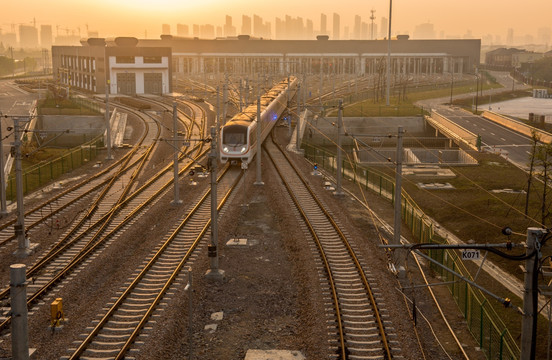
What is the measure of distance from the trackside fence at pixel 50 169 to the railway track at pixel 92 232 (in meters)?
5.39

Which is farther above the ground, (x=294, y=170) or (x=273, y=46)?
(x=273, y=46)

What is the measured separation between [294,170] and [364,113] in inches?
1290

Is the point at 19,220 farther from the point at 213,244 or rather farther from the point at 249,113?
the point at 249,113

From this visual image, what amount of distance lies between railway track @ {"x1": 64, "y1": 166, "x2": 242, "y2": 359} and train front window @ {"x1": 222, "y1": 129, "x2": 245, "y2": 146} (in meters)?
10.7

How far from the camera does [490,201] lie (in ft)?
124

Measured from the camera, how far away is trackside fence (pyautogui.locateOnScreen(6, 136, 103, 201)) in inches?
1581

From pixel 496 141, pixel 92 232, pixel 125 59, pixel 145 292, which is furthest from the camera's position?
pixel 125 59

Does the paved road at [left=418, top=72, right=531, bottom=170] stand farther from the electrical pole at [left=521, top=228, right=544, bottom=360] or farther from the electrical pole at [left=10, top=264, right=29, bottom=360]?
the electrical pole at [left=10, top=264, right=29, bottom=360]

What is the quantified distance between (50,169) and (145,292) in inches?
976

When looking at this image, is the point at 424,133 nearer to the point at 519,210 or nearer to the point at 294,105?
the point at 294,105

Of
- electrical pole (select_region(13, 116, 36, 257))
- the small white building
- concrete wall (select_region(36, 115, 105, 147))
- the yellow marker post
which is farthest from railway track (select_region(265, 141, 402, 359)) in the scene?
the small white building

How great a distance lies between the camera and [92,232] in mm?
30062

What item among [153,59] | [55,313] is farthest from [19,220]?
[153,59]

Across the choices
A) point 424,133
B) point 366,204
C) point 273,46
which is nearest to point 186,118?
point 424,133
